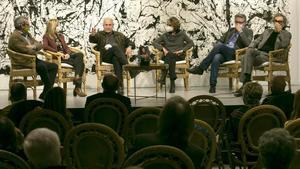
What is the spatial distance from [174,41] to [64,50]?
1908mm

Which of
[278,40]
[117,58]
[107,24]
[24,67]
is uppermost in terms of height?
[107,24]

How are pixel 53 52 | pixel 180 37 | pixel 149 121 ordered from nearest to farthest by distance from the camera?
1. pixel 149 121
2. pixel 53 52
3. pixel 180 37

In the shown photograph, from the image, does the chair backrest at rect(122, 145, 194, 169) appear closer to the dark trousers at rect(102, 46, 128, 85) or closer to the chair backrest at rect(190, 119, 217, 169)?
Result: the chair backrest at rect(190, 119, 217, 169)

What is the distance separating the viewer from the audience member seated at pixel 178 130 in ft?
11.1

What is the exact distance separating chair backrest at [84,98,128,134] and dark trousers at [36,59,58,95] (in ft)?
11.6

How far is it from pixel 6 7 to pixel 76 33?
4.37ft

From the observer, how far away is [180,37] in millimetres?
10281

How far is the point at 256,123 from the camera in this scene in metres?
4.69

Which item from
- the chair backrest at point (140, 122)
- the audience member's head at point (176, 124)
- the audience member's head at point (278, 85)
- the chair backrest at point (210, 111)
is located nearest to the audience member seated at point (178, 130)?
the audience member's head at point (176, 124)

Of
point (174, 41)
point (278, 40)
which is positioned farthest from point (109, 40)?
point (278, 40)

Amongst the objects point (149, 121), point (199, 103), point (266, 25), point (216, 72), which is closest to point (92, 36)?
point (216, 72)

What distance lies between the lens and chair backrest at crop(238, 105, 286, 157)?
4.66 metres

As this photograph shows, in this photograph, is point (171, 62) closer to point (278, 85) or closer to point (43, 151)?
point (278, 85)

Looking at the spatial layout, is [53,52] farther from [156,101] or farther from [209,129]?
[209,129]
